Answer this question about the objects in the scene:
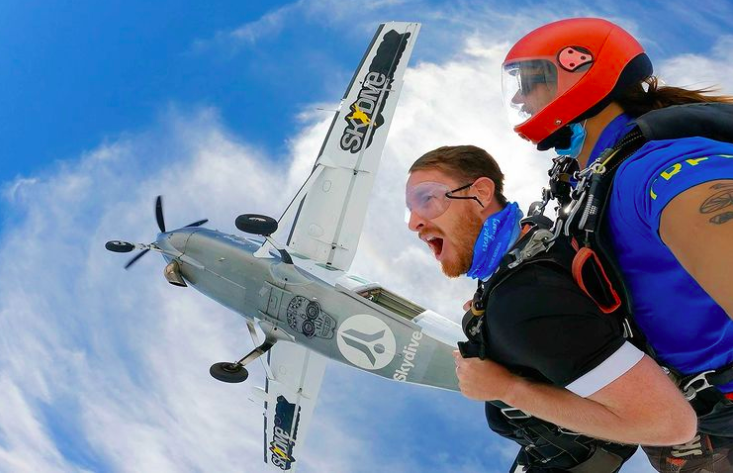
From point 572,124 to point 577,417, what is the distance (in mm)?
1360

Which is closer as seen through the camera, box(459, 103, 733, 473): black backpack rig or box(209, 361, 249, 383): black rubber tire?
box(459, 103, 733, 473): black backpack rig

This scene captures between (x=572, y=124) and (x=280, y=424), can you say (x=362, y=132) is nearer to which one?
(x=280, y=424)

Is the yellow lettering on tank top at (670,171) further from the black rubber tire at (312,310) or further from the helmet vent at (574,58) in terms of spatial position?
the black rubber tire at (312,310)

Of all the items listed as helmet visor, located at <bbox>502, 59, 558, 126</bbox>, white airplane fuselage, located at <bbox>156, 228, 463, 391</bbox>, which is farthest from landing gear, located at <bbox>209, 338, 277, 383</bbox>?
helmet visor, located at <bbox>502, 59, 558, 126</bbox>

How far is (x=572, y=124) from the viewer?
281 cm

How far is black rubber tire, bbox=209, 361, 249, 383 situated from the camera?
11844 mm

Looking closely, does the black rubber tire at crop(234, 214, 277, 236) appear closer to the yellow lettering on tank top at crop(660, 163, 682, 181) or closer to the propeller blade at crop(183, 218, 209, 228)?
the propeller blade at crop(183, 218, 209, 228)

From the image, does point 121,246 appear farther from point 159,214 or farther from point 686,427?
point 686,427

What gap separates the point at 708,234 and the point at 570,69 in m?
1.22

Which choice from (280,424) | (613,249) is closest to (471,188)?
(613,249)

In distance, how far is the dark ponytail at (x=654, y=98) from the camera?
8.95ft

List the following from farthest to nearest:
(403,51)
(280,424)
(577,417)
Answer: (280,424) → (403,51) → (577,417)

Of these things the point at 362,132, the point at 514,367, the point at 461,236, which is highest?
the point at 362,132

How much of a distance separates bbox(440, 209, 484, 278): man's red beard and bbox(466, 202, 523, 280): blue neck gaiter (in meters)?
0.08
